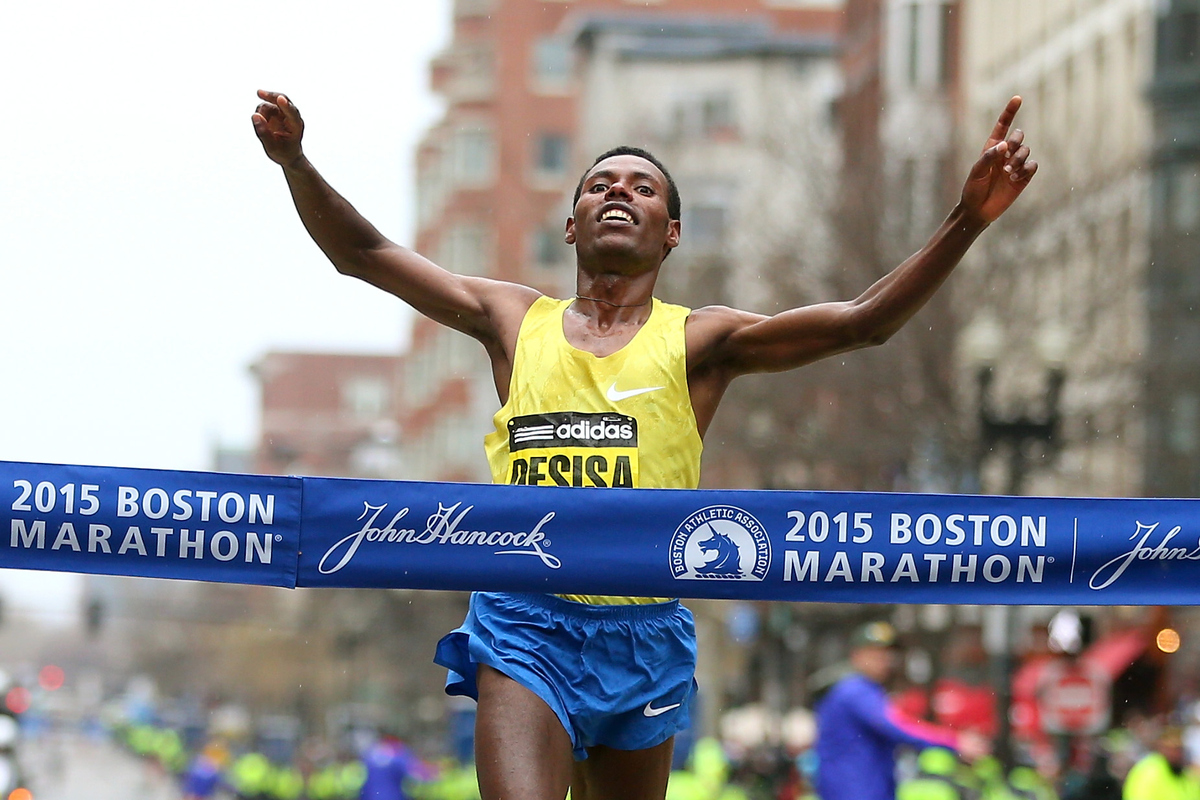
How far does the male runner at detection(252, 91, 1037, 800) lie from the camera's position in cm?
526

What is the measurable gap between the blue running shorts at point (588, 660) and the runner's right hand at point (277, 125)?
1287 millimetres

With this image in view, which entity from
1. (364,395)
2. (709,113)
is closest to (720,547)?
(709,113)

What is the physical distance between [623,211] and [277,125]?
3.05 ft

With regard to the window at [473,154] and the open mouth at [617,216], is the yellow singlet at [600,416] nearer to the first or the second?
the open mouth at [617,216]

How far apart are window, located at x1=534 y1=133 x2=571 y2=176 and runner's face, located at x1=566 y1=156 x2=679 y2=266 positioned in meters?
67.7

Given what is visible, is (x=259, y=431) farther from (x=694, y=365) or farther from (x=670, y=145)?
(x=694, y=365)

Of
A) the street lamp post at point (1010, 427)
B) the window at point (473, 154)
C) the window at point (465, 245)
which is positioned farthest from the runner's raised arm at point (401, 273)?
the window at point (473, 154)

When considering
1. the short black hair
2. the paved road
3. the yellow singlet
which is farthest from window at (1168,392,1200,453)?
the yellow singlet

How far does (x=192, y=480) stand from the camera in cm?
551

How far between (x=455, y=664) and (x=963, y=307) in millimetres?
21958

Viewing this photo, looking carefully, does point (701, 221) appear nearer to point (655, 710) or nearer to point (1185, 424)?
point (1185, 424)

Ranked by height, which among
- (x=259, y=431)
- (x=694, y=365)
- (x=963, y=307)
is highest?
(x=259, y=431)

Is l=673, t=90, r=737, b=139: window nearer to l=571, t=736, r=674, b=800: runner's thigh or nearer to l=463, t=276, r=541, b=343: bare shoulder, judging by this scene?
l=463, t=276, r=541, b=343: bare shoulder

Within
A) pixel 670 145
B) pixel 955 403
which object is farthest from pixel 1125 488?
pixel 670 145
